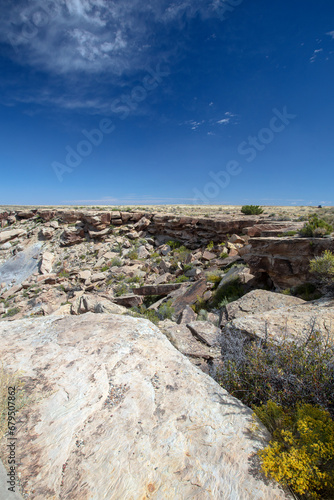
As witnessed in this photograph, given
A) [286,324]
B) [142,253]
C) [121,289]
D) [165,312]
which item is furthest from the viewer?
[142,253]

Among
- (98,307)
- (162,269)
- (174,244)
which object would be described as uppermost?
(174,244)

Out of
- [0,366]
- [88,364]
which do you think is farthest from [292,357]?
[0,366]

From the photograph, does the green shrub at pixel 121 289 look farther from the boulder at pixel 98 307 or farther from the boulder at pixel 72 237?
the boulder at pixel 72 237

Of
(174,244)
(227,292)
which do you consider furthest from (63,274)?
(227,292)

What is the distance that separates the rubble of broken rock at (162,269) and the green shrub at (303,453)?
1435 mm

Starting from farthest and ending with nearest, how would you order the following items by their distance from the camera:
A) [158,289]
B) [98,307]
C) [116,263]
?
[116,263], [158,289], [98,307]

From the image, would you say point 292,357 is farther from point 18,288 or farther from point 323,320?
point 18,288

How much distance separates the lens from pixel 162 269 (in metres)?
12.9

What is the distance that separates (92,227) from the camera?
18500 millimetres

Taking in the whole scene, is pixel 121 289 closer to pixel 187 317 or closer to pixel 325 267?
pixel 187 317

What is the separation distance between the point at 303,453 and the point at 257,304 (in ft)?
14.4

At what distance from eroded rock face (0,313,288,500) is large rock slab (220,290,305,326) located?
3169mm

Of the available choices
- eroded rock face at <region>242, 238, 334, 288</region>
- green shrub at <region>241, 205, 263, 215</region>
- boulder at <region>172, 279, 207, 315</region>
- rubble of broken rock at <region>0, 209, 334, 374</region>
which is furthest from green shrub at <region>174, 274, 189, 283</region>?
green shrub at <region>241, 205, 263, 215</region>

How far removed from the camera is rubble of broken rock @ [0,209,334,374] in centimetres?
568
